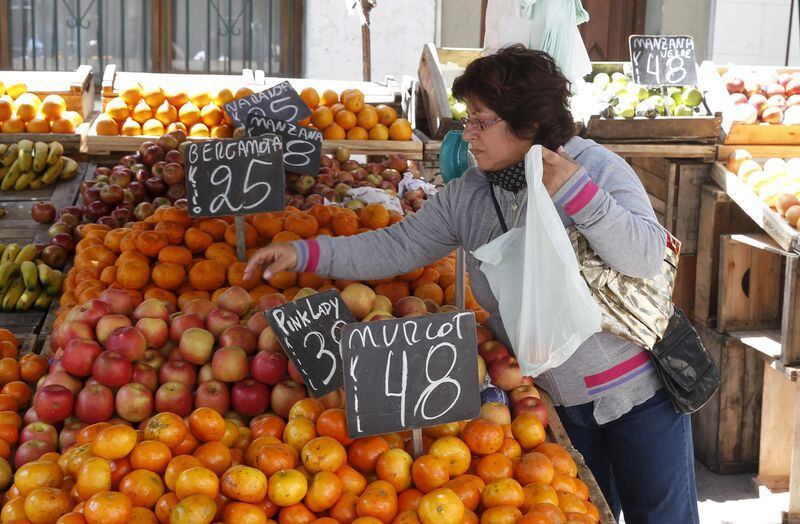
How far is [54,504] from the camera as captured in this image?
1563 mm

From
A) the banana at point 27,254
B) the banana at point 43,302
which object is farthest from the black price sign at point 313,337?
the banana at point 27,254

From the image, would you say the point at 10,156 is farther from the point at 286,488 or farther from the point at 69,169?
the point at 286,488

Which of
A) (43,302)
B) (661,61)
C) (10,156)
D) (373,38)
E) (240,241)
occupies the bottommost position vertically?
(43,302)

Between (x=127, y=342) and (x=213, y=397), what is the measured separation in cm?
25

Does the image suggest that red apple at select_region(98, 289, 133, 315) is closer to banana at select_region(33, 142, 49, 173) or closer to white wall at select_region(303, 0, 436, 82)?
banana at select_region(33, 142, 49, 173)

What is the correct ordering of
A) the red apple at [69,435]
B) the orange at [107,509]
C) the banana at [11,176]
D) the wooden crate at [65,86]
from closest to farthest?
the orange at [107,509], the red apple at [69,435], the banana at [11,176], the wooden crate at [65,86]

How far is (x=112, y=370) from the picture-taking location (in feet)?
6.39

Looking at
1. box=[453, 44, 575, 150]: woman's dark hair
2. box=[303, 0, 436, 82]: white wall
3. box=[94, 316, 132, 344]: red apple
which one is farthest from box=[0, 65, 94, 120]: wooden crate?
box=[453, 44, 575, 150]: woman's dark hair

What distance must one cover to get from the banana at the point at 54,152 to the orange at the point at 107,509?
312cm

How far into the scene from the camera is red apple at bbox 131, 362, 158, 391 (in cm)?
199

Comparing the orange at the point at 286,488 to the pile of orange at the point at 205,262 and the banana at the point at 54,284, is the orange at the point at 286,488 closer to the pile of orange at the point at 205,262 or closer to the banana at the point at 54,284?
the pile of orange at the point at 205,262

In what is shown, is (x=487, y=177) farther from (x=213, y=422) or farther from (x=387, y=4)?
(x=387, y=4)

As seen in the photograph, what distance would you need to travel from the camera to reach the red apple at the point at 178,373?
6.63 ft

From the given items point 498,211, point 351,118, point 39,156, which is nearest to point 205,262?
point 498,211
